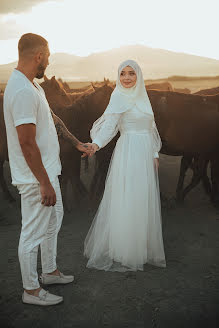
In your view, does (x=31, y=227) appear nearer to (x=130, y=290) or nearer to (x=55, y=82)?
(x=130, y=290)

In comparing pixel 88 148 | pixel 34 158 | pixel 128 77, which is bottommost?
pixel 88 148

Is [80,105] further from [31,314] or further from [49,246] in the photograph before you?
[31,314]

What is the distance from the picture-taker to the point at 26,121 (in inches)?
87.0

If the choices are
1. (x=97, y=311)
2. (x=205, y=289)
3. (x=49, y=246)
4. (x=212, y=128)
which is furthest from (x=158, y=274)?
(x=212, y=128)

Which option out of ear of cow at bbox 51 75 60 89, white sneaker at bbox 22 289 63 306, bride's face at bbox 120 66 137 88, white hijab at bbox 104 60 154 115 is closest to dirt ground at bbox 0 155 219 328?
white sneaker at bbox 22 289 63 306

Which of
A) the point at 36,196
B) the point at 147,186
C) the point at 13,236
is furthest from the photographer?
the point at 13,236

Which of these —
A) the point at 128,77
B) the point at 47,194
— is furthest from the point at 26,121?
the point at 128,77

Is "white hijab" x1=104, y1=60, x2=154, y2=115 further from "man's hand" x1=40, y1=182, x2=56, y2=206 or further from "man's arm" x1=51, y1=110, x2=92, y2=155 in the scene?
"man's hand" x1=40, y1=182, x2=56, y2=206

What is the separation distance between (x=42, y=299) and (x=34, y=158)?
3.91 ft

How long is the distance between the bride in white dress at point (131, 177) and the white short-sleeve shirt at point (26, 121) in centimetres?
73

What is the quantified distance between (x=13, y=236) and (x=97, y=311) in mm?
2013

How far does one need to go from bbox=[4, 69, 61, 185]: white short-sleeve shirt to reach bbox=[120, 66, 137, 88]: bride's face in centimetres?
91

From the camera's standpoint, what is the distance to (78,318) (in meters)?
2.60

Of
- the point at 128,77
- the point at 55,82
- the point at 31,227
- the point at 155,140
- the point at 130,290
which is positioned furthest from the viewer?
the point at 55,82
